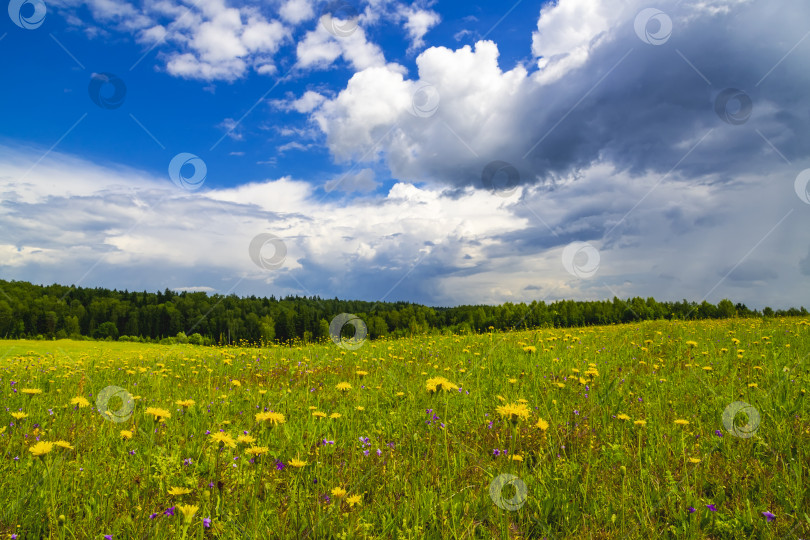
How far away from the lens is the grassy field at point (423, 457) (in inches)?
93.7

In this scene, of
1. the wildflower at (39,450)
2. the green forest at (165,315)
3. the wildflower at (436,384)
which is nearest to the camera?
the wildflower at (39,450)

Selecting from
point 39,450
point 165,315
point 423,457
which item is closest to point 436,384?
point 423,457

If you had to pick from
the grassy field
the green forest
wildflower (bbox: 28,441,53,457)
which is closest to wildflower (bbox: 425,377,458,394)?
the grassy field

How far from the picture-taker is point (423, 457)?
134 inches

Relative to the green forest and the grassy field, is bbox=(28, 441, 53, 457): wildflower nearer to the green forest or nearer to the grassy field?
the grassy field

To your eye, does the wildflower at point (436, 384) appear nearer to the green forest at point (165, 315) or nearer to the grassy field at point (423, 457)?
the grassy field at point (423, 457)

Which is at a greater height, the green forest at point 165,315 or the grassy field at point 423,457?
the green forest at point 165,315

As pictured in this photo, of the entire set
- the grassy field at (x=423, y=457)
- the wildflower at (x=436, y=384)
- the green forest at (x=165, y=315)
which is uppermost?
the green forest at (x=165, y=315)

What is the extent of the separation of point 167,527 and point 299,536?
753 mm

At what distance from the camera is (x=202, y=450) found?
11.2 ft

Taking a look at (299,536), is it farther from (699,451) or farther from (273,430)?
(699,451)

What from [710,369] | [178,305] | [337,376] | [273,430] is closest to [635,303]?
[710,369]

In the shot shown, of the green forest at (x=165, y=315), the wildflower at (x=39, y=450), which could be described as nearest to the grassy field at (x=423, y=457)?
the wildflower at (x=39, y=450)

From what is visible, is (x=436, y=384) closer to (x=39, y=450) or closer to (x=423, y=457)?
(x=423, y=457)
